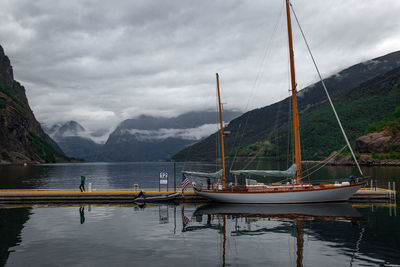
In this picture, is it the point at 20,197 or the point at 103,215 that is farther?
the point at 20,197

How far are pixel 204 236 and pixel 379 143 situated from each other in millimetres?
171198

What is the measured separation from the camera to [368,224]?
28484mm

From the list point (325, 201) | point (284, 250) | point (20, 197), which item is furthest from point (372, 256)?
point (20, 197)

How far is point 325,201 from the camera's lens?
39656 millimetres

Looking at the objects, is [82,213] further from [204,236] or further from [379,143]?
[379,143]

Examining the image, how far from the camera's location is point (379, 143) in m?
165

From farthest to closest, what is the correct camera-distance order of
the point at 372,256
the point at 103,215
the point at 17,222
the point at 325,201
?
the point at 325,201 → the point at 103,215 → the point at 17,222 → the point at 372,256

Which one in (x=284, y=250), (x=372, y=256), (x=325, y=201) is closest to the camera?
(x=372, y=256)

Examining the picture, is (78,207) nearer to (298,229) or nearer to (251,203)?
(251,203)

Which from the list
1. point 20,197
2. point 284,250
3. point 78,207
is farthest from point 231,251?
point 20,197

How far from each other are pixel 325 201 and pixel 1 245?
1417 inches

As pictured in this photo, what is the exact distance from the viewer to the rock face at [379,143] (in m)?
160

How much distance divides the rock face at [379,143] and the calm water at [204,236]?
145m

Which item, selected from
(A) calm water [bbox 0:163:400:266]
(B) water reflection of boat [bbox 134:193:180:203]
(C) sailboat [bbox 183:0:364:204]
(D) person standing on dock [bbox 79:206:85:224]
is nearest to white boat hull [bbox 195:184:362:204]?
(C) sailboat [bbox 183:0:364:204]
